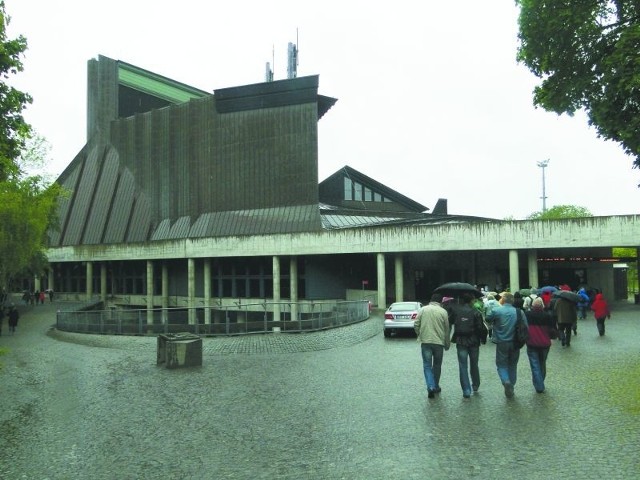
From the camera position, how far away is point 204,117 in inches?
2457

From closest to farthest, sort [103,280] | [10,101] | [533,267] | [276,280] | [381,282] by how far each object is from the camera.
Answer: [10,101]
[533,267]
[381,282]
[276,280]
[103,280]

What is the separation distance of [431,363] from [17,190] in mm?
35164

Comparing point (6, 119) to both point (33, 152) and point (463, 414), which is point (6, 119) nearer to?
point (463, 414)

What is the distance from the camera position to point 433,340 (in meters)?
9.96

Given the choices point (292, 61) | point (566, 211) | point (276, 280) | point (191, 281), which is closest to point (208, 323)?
point (276, 280)

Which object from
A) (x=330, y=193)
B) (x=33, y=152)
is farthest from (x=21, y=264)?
(x=330, y=193)

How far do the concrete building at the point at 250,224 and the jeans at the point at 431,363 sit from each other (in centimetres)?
2534

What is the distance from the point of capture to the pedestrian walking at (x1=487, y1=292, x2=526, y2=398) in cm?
981

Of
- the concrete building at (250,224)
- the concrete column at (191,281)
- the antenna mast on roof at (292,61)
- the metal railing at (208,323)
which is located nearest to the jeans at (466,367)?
the metal railing at (208,323)

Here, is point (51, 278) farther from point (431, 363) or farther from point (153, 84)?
point (431, 363)

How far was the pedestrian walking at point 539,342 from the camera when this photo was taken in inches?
397

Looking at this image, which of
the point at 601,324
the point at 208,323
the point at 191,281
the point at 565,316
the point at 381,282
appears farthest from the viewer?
the point at 191,281

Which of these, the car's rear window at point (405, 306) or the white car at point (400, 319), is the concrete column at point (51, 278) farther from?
the white car at point (400, 319)

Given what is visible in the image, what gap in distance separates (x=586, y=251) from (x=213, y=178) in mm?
35882
